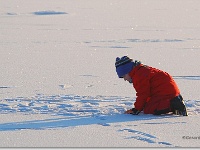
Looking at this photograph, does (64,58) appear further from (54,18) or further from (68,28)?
(54,18)

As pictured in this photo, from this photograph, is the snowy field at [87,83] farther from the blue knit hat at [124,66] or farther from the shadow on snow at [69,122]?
the blue knit hat at [124,66]

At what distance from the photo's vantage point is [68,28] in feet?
52.1

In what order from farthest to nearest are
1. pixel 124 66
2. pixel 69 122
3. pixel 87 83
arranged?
pixel 87 83, pixel 124 66, pixel 69 122

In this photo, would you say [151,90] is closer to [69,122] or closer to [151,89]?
[151,89]

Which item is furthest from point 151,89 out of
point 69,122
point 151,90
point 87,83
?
point 87,83

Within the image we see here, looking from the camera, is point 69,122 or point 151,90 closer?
point 69,122

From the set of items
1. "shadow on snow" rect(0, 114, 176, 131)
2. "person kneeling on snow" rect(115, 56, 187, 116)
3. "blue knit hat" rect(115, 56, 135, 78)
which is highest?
"blue knit hat" rect(115, 56, 135, 78)

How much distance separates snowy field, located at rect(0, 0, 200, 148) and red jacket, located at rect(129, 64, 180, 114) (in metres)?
0.12

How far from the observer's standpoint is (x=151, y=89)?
5328 millimetres

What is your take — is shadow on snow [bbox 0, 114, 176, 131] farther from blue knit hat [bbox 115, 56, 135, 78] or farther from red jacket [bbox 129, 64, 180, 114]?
blue knit hat [bbox 115, 56, 135, 78]

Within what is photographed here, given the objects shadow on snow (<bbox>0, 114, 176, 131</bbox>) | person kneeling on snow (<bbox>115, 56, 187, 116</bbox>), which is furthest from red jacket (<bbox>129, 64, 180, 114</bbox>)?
shadow on snow (<bbox>0, 114, 176, 131</bbox>)

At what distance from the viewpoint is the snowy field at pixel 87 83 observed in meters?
4.30

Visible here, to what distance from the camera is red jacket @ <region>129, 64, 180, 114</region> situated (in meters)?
5.23

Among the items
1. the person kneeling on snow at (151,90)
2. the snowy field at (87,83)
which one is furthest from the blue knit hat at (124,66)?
the snowy field at (87,83)
